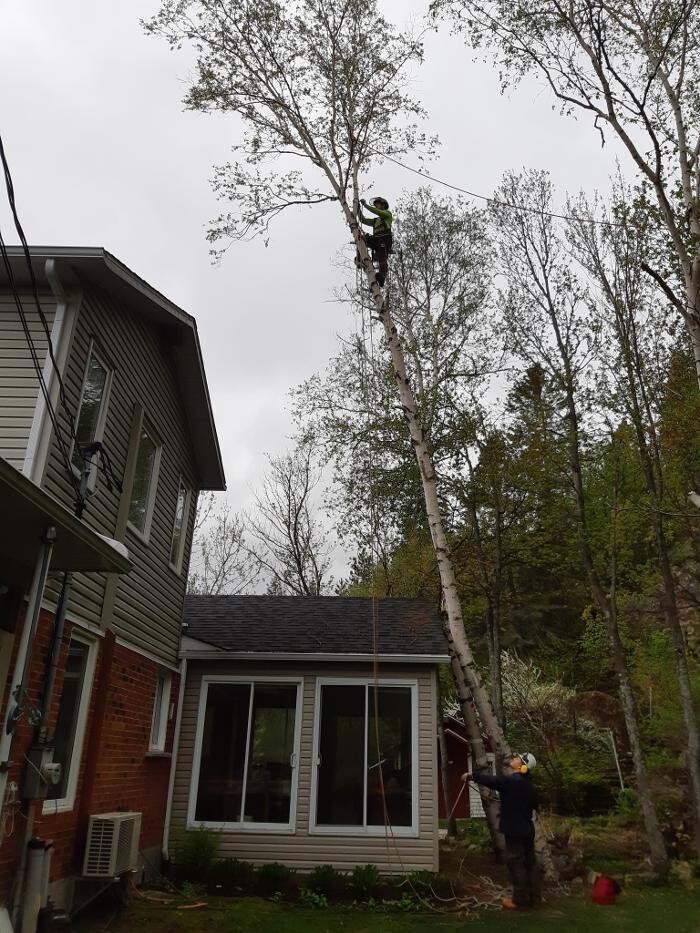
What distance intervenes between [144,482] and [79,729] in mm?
3007

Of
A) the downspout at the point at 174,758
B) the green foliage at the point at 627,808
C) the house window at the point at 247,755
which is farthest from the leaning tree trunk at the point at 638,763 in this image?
the downspout at the point at 174,758

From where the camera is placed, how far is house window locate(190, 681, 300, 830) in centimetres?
899

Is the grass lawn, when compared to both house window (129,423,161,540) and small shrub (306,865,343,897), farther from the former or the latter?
house window (129,423,161,540)

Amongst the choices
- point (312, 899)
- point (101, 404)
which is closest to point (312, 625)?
point (312, 899)

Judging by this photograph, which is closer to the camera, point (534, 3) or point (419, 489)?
point (534, 3)

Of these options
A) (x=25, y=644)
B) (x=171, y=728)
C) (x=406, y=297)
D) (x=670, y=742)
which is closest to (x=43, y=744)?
(x=25, y=644)

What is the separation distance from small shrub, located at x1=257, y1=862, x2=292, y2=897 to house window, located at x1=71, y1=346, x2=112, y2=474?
4.96m

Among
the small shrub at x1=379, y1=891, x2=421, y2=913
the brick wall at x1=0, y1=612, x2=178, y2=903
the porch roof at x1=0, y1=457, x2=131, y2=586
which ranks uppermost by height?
the porch roof at x1=0, y1=457, x2=131, y2=586

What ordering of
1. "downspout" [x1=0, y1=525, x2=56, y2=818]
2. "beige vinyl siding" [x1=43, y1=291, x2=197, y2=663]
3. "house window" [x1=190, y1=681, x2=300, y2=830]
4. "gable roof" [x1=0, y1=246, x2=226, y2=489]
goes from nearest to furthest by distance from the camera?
"downspout" [x1=0, y1=525, x2=56, y2=818] → "gable roof" [x1=0, y1=246, x2=226, y2=489] → "beige vinyl siding" [x1=43, y1=291, x2=197, y2=663] → "house window" [x1=190, y1=681, x2=300, y2=830]

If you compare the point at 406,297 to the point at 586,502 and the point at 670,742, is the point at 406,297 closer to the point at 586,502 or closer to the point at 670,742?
the point at 586,502

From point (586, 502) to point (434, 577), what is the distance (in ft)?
12.2

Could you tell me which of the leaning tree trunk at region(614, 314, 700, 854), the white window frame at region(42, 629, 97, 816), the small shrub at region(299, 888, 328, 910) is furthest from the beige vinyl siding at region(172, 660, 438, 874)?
the leaning tree trunk at region(614, 314, 700, 854)

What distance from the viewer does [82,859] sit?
6.27 metres

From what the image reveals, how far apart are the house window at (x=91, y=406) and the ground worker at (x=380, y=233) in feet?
13.1
